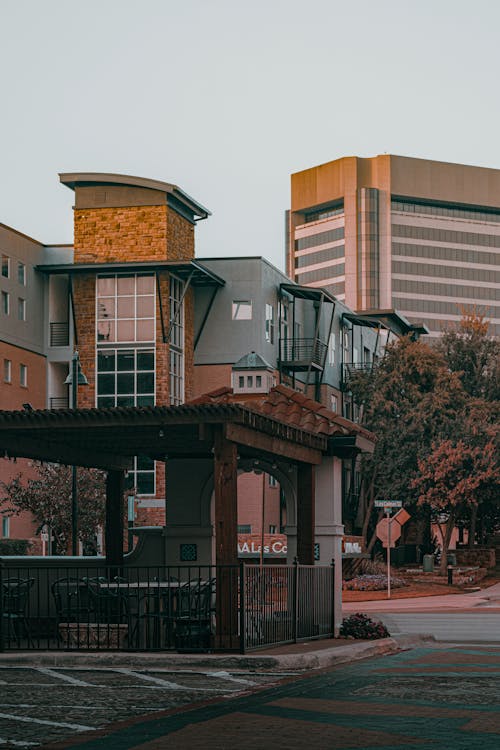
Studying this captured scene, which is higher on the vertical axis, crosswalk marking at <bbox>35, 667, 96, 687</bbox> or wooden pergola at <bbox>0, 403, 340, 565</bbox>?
wooden pergola at <bbox>0, 403, 340, 565</bbox>

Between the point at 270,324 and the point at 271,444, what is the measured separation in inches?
1853

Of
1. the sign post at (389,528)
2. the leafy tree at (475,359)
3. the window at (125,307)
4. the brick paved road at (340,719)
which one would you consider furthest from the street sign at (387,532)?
the brick paved road at (340,719)

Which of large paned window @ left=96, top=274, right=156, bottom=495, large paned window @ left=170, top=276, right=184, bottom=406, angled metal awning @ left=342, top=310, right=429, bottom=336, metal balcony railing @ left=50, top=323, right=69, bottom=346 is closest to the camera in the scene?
large paned window @ left=96, top=274, right=156, bottom=495

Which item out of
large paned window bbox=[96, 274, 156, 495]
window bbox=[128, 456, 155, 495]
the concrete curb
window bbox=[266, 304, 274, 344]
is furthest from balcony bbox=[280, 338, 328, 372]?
the concrete curb

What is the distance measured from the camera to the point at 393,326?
90.0 meters

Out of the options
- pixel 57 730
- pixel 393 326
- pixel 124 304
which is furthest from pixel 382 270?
pixel 57 730

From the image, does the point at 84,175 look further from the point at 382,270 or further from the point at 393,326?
the point at 382,270

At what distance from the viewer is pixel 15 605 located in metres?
20.6

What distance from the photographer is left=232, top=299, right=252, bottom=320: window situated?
2596 inches

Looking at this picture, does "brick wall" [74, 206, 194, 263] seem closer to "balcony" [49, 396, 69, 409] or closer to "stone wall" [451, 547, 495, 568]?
"balcony" [49, 396, 69, 409]

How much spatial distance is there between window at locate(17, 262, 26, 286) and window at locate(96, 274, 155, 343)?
3740 millimetres

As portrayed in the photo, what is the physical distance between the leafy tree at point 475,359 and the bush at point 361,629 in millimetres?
50672

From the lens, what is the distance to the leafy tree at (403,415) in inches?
2542

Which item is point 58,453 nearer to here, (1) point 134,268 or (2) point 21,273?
(2) point 21,273
